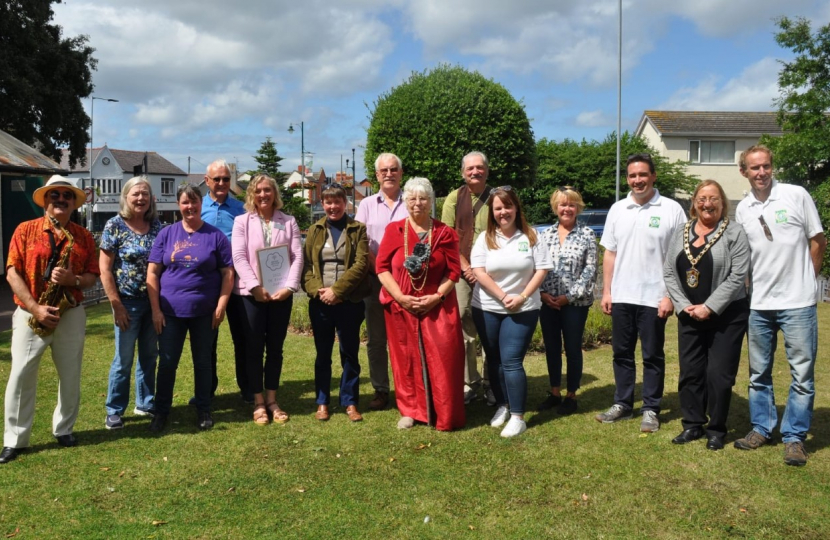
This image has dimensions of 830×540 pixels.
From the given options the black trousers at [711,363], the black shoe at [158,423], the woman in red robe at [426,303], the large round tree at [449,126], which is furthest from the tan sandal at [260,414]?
the large round tree at [449,126]

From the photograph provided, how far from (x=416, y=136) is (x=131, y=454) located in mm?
9830

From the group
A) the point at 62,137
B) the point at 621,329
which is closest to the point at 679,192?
the point at 62,137

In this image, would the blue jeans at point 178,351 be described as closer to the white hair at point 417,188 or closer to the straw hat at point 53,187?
the straw hat at point 53,187

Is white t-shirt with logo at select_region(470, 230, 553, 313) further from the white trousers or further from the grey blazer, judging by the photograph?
the white trousers

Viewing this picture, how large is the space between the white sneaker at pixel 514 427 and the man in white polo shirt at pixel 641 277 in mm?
794

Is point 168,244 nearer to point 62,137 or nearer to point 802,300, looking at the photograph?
point 802,300

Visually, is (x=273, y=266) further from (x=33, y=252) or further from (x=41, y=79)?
(x=41, y=79)

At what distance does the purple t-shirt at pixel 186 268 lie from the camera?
5.38m

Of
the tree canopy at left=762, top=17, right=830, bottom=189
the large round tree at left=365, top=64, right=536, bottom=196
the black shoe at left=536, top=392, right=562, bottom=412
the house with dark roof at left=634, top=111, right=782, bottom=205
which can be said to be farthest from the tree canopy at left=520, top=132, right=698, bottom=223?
the black shoe at left=536, top=392, right=562, bottom=412

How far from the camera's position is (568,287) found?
5875mm

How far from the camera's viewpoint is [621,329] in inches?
221

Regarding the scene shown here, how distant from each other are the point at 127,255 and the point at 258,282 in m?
1.10

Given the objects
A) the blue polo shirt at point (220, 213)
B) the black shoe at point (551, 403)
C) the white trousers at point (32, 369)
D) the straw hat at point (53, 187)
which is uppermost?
the straw hat at point (53, 187)

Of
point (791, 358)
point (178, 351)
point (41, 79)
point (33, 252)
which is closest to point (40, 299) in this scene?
point (33, 252)
